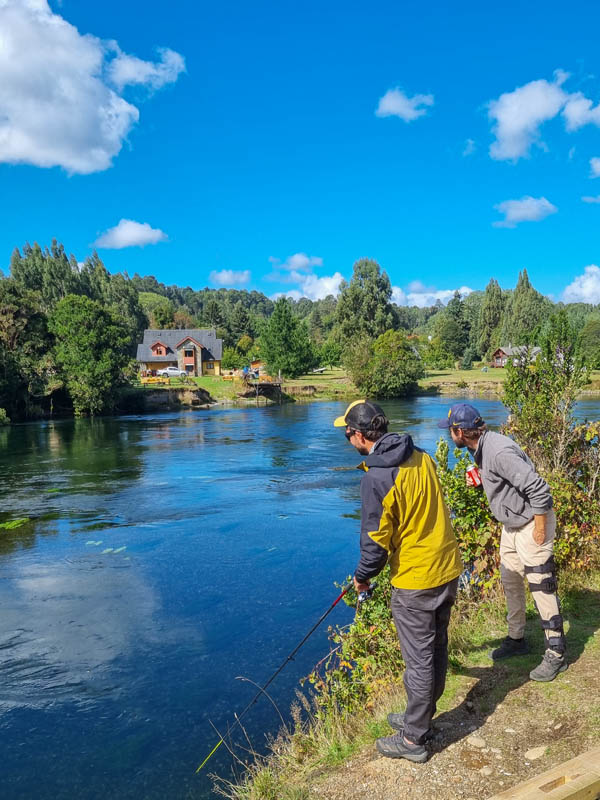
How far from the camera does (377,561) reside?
4164 mm

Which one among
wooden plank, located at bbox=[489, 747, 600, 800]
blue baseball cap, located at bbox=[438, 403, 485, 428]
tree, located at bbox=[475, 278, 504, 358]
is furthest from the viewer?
tree, located at bbox=[475, 278, 504, 358]

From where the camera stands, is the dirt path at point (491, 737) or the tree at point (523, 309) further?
the tree at point (523, 309)

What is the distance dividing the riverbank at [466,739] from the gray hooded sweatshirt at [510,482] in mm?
1409

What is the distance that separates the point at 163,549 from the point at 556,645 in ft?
33.0

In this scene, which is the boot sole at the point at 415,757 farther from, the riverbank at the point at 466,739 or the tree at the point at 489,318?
the tree at the point at 489,318

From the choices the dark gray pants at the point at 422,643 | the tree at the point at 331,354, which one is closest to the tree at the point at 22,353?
the dark gray pants at the point at 422,643

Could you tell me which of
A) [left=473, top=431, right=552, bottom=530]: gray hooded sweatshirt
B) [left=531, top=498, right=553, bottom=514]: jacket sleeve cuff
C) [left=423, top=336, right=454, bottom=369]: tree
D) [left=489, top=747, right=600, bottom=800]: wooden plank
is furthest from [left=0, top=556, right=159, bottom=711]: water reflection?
[left=423, top=336, right=454, bottom=369]: tree

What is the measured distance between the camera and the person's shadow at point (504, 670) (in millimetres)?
4598

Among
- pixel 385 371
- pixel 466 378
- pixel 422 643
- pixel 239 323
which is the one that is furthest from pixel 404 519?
pixel 239 323

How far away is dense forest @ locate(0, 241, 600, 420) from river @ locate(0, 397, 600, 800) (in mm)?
6401

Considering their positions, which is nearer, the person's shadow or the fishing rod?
the person's shadow

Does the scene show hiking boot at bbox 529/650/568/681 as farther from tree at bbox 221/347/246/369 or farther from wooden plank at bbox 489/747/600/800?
tree at bbox 221/347/246/369

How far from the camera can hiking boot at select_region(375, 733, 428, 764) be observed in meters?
4.18

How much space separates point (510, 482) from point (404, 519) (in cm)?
147
